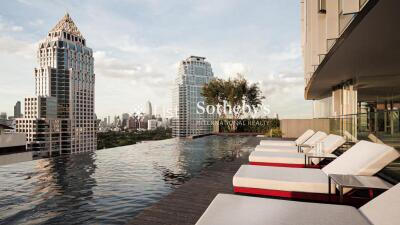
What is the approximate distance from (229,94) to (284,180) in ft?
71.8

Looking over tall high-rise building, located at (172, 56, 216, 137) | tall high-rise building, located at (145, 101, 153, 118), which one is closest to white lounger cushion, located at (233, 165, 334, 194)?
tall high-rise building, located at (172, 56, 216, 137)

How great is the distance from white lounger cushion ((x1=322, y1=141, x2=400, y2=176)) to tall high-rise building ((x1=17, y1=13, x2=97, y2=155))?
125445mm

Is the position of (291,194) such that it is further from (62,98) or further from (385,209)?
(62,98)

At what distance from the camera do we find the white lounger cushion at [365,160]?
10.4 ft

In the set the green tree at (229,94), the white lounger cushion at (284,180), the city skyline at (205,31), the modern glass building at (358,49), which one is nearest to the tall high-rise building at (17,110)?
the city skyline at (205,31)

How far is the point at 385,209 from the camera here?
193 cm

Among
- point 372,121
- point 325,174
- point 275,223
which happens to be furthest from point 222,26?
point 275,223

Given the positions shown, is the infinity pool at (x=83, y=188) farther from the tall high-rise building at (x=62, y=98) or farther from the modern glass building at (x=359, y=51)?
the tall high-rise building at (x=62, y=98)

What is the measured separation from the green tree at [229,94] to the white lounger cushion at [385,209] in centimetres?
2305

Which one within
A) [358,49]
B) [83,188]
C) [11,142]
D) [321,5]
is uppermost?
[321,5]

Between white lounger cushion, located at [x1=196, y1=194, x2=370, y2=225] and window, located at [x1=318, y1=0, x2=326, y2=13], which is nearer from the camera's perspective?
white lounger cushion, located at [x1=196, y1=194, x2=370, y2=225]

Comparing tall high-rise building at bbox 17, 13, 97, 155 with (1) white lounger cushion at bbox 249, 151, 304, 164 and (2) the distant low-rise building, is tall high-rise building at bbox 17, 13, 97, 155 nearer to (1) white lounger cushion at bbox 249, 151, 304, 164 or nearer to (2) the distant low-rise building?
(2) the distant low-rise building

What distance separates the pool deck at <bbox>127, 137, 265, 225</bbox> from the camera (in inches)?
114

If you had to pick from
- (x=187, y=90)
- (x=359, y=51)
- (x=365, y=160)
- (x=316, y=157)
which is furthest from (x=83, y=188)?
(x=187, y=90)
